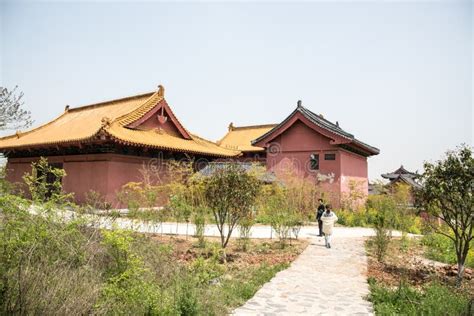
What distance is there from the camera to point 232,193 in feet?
26.0

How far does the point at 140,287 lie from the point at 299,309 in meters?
2.21

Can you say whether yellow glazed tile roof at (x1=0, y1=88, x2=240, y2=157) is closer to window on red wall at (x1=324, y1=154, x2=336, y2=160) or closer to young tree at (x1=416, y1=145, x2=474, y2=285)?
window on red wall at (x1=324, y1=154, x2=336, y2=160)

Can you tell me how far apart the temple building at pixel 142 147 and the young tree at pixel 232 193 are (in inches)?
271

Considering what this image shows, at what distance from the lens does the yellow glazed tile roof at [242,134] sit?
90.5 ft

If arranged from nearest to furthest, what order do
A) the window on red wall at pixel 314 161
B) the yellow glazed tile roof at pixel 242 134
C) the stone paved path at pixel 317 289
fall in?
1. the stone paved path at pixel 317 289
2. the window on red wall at pixel 314 161
3. the yellow glazed tile roof at pixel 242 134

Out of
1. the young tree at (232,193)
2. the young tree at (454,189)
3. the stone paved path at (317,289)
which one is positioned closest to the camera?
the stone paved path at (317,289)

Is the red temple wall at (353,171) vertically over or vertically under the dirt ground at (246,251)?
over

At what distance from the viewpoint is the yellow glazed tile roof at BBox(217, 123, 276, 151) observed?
27.6m

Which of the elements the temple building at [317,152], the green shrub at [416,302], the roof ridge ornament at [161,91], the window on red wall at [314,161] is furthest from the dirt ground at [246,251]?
the roof ridge ornament at [161,91]

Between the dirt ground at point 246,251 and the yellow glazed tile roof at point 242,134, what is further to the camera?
the yellow glazed tile roof at point 242,134

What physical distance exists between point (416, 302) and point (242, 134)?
25.2 metres

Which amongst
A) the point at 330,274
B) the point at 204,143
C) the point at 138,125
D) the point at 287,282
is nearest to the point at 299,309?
the point at 287,282

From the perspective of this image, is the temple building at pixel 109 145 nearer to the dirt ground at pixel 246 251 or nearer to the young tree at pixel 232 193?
the dirt ground at pixel 246 251

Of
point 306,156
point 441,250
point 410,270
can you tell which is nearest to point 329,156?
point 306,156
